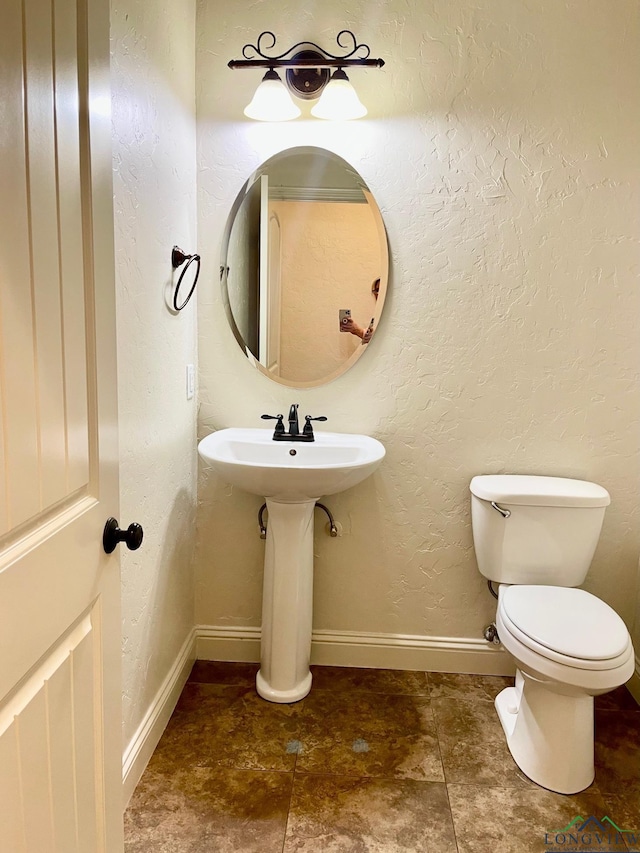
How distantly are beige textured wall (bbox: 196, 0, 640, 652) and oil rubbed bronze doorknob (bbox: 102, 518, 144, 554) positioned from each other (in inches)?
50.0

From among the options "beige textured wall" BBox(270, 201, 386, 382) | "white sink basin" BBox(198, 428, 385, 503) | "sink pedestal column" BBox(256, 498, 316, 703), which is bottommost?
"sink pedestal column" BBox(256, 498, 316, 703)

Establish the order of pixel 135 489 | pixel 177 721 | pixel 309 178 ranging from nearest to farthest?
pixel 135 489 → pixel 177 721 → pixel 309 178

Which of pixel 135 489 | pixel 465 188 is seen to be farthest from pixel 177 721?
pixel 465 188

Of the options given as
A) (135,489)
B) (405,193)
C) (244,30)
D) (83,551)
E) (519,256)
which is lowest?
(135,489)

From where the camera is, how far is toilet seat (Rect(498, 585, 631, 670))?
5.38 feet

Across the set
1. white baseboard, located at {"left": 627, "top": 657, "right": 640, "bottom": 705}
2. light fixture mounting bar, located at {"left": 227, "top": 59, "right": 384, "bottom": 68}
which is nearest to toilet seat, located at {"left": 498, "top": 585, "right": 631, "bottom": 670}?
white baseboard, located at {"left": 627, "top": 657, "right": 640, "bottom": 705}

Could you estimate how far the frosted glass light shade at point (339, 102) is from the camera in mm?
1972

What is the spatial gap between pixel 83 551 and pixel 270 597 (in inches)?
49.7

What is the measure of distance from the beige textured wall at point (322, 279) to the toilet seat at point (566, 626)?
3.22 feet

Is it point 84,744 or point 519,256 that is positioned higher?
point 519,256

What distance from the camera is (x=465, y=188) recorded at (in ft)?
6.96

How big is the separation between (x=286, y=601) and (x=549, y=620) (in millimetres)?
821

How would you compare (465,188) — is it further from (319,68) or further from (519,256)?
(319,68)

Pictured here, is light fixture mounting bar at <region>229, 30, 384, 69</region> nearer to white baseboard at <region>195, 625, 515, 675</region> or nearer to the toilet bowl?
the toilet bowl
